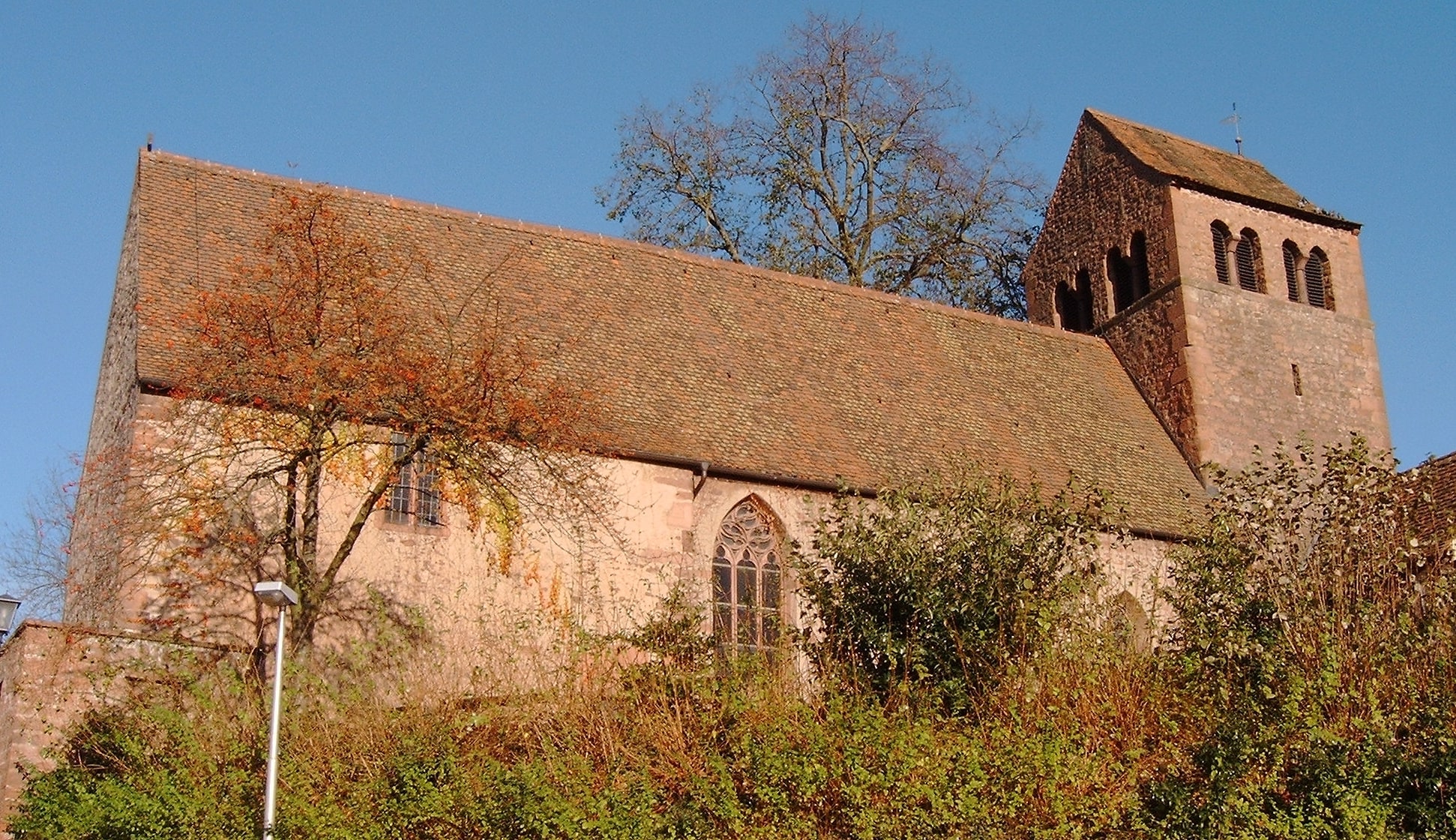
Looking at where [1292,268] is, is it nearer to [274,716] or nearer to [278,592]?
[278,592]

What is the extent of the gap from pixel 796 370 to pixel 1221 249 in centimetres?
928

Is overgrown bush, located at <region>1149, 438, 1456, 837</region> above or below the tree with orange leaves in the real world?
below

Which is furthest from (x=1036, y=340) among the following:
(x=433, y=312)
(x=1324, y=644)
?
(x=1324, y=644)

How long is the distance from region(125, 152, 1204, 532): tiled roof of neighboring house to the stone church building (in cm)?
5

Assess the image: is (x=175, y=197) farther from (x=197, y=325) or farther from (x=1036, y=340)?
(x=1036, y=340)

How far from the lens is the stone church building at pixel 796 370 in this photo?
18438mm

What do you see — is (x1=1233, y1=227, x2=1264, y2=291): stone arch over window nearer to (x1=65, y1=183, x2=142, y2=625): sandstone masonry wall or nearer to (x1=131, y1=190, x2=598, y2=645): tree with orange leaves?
(x1=131, y1=190, x2=598, y2=645): tree with orange leaves

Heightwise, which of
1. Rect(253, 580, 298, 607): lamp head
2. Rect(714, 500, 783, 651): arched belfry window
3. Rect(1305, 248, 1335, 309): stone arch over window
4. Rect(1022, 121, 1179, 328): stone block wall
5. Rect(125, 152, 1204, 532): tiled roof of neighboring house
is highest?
Rect(1022, 121, 1179, 328): stone block wall

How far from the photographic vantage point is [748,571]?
20.2 meters

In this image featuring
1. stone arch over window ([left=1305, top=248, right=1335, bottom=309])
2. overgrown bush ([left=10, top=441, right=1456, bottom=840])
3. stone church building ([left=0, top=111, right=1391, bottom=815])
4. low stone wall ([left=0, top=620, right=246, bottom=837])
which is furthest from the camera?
stone arch over window ([left=1305, top=248, right=1335, bottom=309])

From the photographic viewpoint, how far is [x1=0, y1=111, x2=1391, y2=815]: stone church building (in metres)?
18.4

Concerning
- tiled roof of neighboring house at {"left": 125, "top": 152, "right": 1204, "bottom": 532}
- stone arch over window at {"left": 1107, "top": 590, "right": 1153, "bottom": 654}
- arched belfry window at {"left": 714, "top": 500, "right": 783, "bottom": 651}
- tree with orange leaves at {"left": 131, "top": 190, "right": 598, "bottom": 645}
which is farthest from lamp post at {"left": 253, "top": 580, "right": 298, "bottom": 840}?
stone arch over window at {"left": 1107, "top": 590, "right": 1153, "bottom": 654}

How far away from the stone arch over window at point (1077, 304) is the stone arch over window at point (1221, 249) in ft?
7.79

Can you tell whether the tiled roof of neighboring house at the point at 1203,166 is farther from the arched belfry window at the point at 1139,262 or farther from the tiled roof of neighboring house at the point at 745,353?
the tiled roof of neighboring house at the point at 745,353
